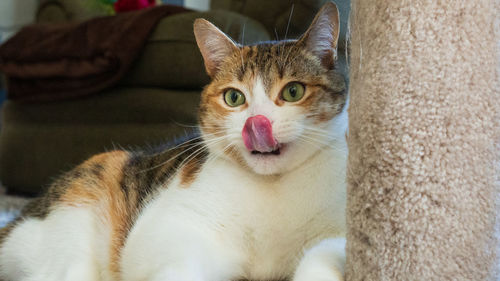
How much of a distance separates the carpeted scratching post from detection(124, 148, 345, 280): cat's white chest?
338 mm

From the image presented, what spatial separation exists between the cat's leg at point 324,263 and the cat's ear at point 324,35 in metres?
0.40

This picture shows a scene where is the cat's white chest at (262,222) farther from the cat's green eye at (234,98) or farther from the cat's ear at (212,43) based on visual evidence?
the cat's ear at (212,43)

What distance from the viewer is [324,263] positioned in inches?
31.4

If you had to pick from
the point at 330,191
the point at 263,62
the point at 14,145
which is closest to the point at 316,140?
the point at 330,191

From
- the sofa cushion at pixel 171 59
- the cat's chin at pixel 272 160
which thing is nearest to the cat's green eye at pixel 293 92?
the cat's chin at pixel 272 160

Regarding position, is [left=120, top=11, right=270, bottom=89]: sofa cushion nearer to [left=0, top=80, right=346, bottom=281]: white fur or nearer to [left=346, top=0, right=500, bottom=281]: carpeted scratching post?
[left=0, top=80, right=346, bottom=281]: white fur

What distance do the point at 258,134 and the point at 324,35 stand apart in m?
0.27

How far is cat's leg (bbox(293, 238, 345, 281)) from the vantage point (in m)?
0.76

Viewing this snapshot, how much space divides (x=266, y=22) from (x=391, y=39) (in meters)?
1.01

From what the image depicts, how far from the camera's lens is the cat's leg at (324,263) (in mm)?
764

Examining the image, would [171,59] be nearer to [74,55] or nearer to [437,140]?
[74,55]

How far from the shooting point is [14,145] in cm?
263

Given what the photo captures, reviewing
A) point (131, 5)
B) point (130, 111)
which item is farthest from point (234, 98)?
point (131, 5)

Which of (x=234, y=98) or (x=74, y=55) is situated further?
(x=74, y=55)
